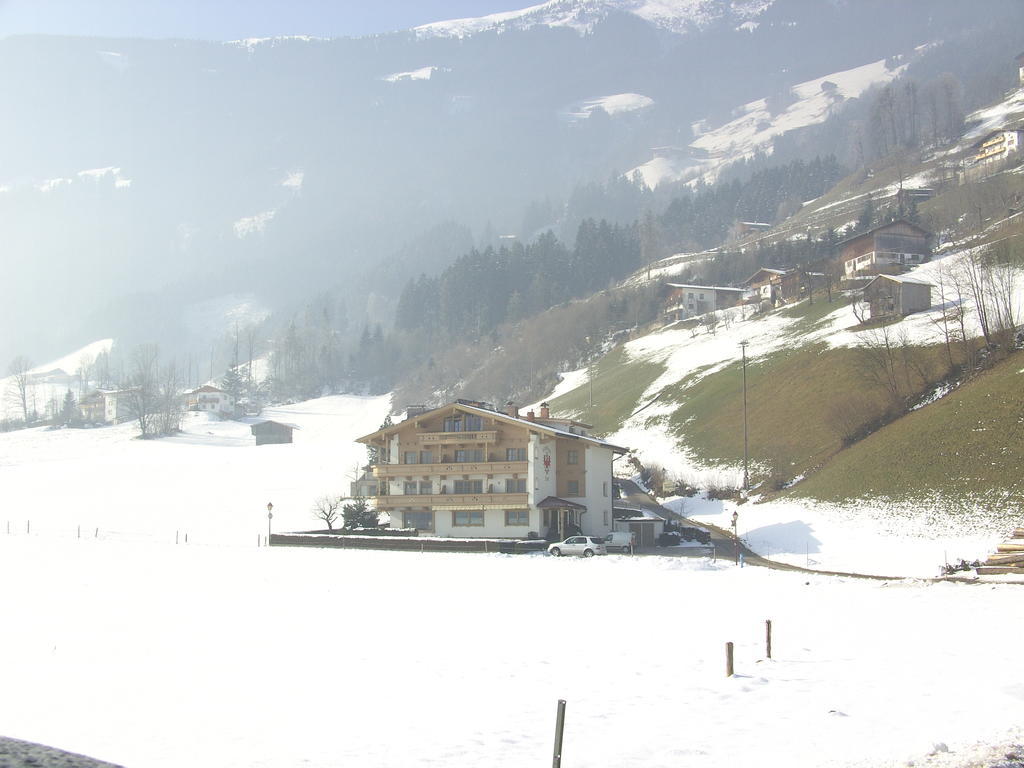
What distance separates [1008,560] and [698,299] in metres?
107

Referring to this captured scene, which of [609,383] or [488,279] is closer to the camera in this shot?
[609,383]

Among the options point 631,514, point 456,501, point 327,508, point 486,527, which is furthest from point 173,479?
point 631,514

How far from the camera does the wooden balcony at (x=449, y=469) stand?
57.2 m

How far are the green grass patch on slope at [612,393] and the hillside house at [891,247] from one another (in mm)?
32899

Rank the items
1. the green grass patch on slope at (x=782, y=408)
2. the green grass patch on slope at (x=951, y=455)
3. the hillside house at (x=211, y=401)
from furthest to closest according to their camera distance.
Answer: the hillside house at (x=211, y=401)
the green grass patch on slope at (x=782, y=408)
the green grass patch on slope at (x=951, y=455)

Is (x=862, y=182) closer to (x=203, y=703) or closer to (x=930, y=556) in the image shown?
(x=930, y=556)

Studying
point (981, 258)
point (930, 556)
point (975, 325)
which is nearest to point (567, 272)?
point (981, 258)

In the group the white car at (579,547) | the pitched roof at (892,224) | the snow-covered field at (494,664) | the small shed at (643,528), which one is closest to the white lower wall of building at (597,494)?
the small shed at (643,528)

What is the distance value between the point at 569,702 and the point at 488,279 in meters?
176

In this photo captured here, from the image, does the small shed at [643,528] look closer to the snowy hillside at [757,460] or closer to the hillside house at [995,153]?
the snowy hillside at [757,460]

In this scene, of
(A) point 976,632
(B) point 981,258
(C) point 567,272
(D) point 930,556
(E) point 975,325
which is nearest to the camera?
(A) point 976,632

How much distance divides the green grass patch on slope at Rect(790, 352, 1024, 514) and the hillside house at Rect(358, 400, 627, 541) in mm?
16338

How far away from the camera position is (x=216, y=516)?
7494cm

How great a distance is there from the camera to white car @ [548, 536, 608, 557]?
159 feet
